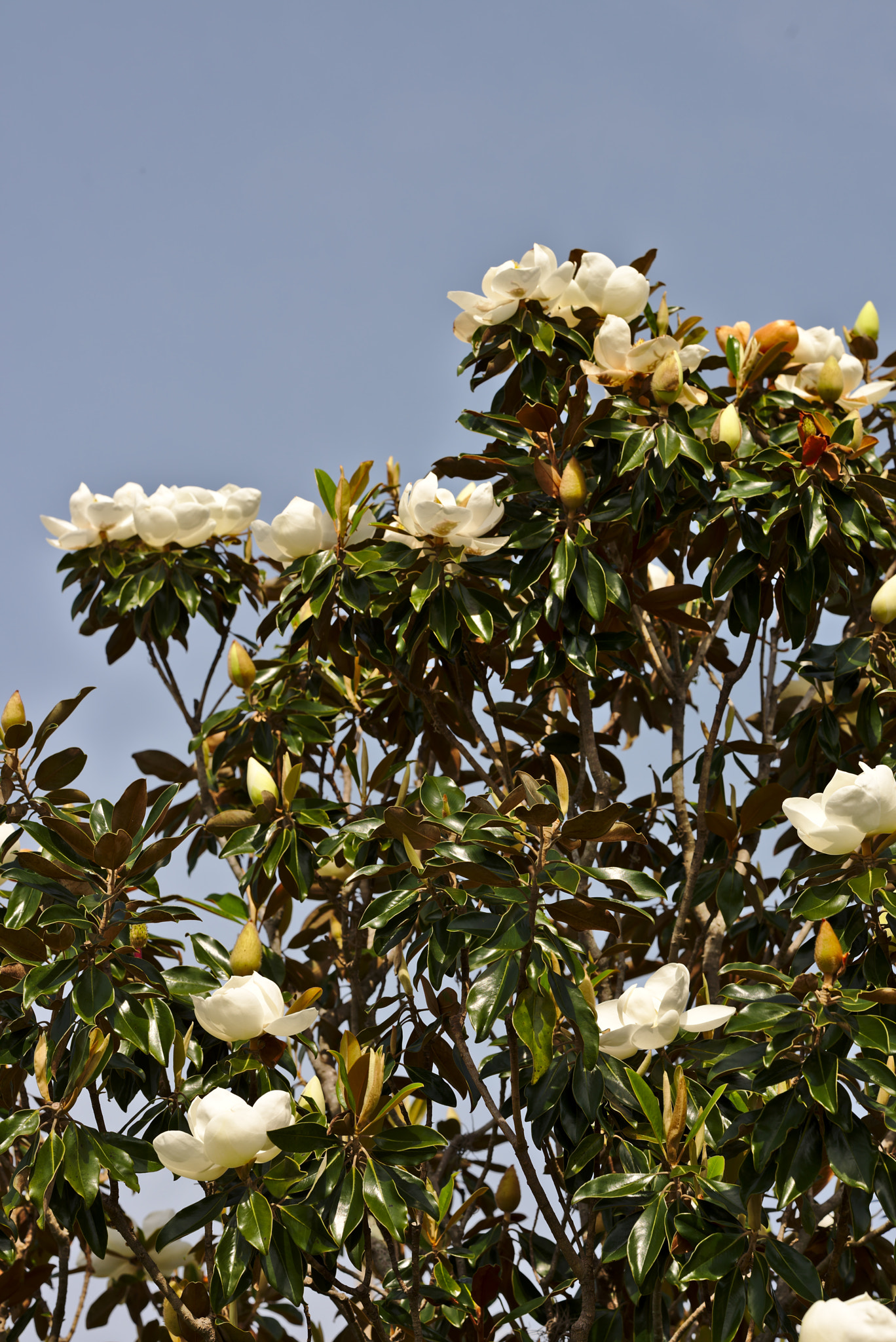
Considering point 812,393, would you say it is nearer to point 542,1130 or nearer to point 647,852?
Result: point 647,852

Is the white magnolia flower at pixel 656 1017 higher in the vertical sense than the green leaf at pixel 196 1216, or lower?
higher

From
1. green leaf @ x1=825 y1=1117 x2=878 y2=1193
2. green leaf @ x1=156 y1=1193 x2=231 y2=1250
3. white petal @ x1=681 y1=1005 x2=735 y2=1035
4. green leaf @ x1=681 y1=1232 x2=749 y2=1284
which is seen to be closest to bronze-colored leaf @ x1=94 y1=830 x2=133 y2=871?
green leaf @ x1=156 y1=1193 x2=231 y2=1250

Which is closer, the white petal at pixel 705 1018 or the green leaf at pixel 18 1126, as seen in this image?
the green leaf at pixel 18 1126

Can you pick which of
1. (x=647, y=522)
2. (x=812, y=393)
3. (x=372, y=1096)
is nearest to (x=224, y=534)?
(x=647, y=522)

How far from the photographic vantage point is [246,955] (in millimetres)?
2021

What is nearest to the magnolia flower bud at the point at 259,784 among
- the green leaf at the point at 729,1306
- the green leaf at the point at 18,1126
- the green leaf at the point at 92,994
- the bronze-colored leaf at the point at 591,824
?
the green leaf at the point at 92,994

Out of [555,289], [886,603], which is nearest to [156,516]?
[555,289]

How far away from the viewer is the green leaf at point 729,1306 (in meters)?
1.80

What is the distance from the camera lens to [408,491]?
2.60 meters

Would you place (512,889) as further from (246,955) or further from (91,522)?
(91,522)

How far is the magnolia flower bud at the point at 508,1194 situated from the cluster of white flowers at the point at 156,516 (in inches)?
67.5

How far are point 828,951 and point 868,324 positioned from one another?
2.12 meters

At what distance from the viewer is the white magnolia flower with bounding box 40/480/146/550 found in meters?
3.23

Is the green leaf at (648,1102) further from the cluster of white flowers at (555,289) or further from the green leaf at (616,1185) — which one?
the cluster of white flowers at (555,289)
